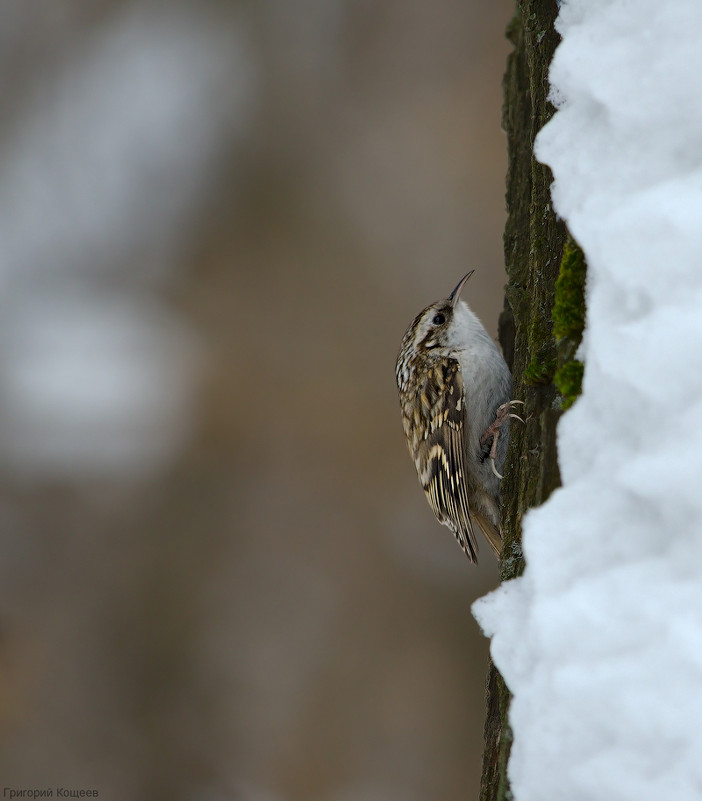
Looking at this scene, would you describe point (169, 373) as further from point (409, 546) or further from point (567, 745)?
point (567, 745)

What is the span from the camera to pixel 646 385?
3.34 ft

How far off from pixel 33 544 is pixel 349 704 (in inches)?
81.4

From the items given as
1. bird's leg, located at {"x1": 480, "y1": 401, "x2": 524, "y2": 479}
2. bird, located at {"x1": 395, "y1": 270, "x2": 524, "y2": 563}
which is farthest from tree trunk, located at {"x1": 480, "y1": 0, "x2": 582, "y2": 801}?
bird, located at {"x1": 395, "y1": 270, "x2": 524, "y2": 563}

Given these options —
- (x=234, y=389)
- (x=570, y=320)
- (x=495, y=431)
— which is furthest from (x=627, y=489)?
(x=234, y=389)

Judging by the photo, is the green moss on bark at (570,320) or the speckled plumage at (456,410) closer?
the green moss on bark at (570,320)

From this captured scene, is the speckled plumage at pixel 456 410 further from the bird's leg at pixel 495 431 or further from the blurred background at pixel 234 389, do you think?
the blurred background at pixel 234 389

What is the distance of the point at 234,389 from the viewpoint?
184 inches

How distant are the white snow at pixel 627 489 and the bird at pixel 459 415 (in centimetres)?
108

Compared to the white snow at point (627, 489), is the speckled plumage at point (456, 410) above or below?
above

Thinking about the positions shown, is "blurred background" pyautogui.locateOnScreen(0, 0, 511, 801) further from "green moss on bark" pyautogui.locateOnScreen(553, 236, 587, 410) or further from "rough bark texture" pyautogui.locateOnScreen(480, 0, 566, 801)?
"green moss on bark" pyautogui.locateOnScreen(553, 236, 587, 410)

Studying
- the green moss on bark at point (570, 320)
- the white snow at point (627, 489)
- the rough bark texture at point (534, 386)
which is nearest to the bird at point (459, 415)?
the rough bark texture at point (534, 386)

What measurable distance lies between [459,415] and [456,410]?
18 millimetres

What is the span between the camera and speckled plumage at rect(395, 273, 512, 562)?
2.33 meters

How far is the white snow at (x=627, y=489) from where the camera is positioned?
97 centimetres
